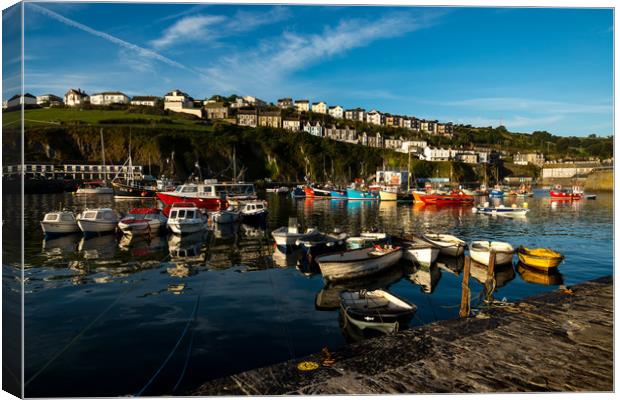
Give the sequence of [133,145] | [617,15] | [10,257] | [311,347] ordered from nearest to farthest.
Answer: [10,257] < [617,15] < [311,347] < [133,145]

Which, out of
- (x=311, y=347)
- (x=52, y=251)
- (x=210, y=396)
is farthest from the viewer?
(x=52, y=251)

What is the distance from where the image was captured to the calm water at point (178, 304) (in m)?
11.7

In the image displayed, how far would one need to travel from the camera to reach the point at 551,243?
36.8 m

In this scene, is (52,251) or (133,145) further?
(133,145)

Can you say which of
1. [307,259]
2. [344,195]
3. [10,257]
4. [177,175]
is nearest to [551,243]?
[307,259]

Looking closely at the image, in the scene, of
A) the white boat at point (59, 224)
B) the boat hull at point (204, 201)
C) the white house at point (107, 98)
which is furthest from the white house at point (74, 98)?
the white boat at point (59, 224)

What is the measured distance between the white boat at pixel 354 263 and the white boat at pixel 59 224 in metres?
24.7

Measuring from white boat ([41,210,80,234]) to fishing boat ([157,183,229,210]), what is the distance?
23.3m

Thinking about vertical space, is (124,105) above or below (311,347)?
above

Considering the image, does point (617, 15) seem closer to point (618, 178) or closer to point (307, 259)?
point (618, 178)

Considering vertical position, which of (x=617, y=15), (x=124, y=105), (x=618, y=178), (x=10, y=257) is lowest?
(x=10, y=257)

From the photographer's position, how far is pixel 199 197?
61.0m

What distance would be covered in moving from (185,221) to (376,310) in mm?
24921

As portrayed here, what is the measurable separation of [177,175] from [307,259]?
11175 centimetres
